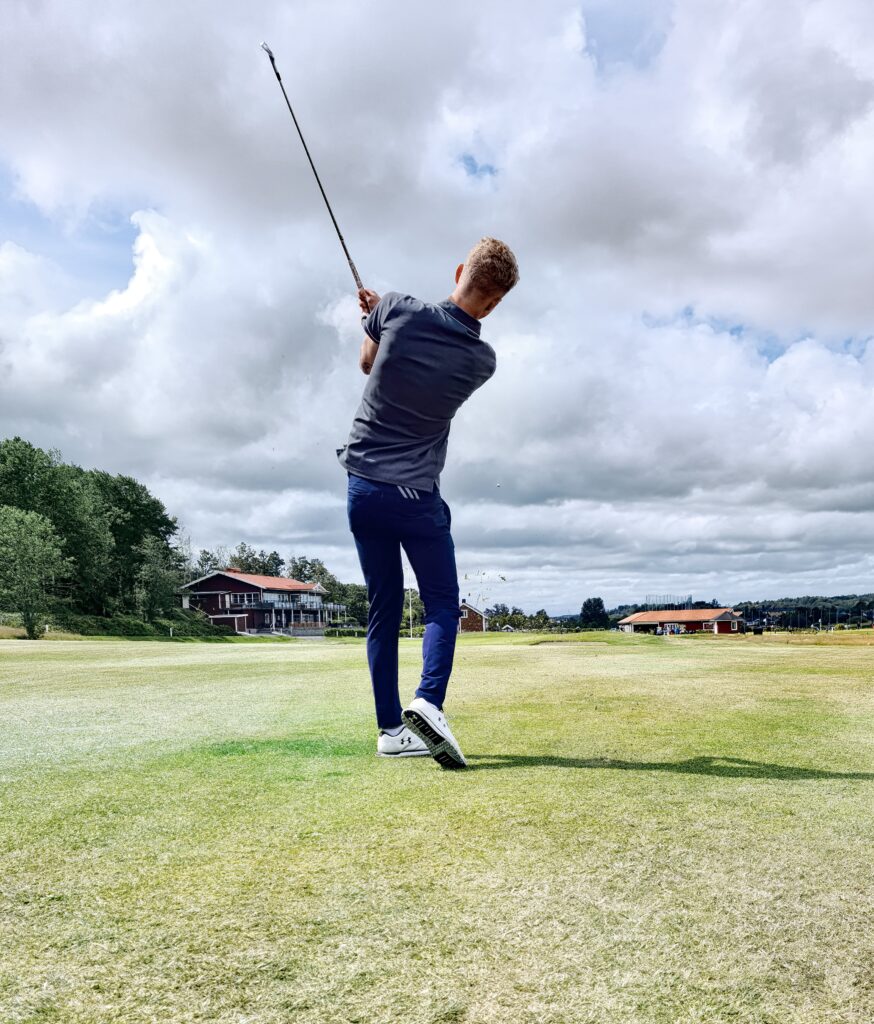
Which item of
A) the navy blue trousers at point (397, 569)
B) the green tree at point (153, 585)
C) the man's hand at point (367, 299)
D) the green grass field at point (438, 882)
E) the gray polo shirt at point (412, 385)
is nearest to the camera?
the green grass field at point (438, 882)

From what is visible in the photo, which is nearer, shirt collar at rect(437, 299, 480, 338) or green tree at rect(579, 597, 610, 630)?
shirt collar at rect(437, 299, 480, 338)

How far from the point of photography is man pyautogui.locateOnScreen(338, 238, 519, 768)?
449 cm

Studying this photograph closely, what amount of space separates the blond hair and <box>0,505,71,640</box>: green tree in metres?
58.0

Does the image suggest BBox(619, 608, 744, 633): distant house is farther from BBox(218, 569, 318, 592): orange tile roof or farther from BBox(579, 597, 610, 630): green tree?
BBox(218, 569, 318, 592): orange tile roof

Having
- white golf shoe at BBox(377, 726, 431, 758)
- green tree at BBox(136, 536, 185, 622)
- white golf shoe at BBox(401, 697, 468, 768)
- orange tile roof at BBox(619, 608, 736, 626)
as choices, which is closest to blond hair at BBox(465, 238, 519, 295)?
white golf shoe at BBox(401, 697, 468, 768)

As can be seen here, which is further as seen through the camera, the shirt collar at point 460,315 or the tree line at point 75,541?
the tree line at point 75,541

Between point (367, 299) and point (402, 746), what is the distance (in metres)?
2.59

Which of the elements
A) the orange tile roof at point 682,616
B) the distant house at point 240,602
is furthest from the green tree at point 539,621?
the orange tile roof at point 682,616

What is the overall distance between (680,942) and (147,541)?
86.1 m

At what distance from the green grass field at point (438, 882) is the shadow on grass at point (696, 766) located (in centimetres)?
3

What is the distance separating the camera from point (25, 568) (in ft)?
183

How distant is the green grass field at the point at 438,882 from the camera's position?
1.66 metres

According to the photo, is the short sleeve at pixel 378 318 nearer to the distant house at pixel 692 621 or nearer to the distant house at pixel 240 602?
the distant house at pixel 240 602

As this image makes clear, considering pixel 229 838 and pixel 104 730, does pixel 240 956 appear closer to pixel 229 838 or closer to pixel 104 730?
pixel 229 838
